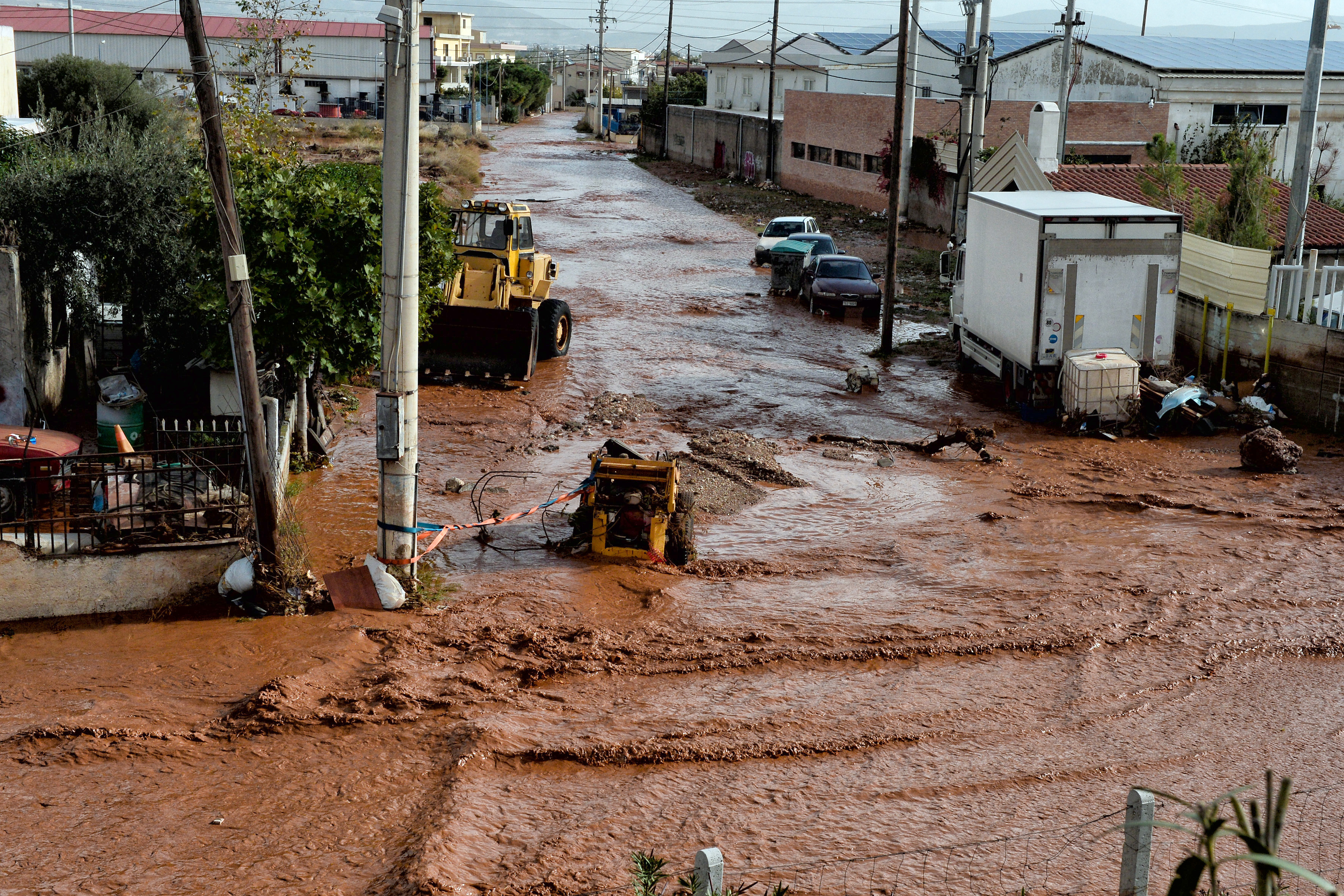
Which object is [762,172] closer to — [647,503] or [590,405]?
[590,405]

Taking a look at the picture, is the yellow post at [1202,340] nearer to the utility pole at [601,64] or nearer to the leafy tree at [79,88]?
the leafy tree at [79,88]

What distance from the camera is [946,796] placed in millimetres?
7461

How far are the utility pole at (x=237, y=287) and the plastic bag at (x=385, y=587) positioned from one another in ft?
2.77

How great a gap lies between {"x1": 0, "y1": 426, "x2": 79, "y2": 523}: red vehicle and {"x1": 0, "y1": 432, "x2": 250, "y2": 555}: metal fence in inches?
1.6

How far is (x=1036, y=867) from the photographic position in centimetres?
665

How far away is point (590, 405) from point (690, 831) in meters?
11.7

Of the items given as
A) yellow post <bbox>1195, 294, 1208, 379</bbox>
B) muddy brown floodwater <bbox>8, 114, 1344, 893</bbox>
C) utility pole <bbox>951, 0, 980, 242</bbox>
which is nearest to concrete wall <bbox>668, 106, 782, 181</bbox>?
utility pole <bbox>951, 0, 980, 242</bbox>

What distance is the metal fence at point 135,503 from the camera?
9766 millimetres

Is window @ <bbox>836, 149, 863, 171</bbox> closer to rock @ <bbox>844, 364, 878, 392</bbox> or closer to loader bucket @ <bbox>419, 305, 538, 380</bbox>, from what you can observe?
rock @ <bbox>844, 364, 878, 392</bbox>

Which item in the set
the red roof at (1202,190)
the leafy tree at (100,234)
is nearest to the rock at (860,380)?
the red roof at (1202,190)

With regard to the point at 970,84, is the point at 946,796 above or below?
below

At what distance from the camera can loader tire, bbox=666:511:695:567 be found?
1164 cm

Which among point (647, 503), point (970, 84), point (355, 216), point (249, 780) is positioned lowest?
point (249, 780)

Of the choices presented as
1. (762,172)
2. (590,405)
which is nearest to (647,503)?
(590,405)
